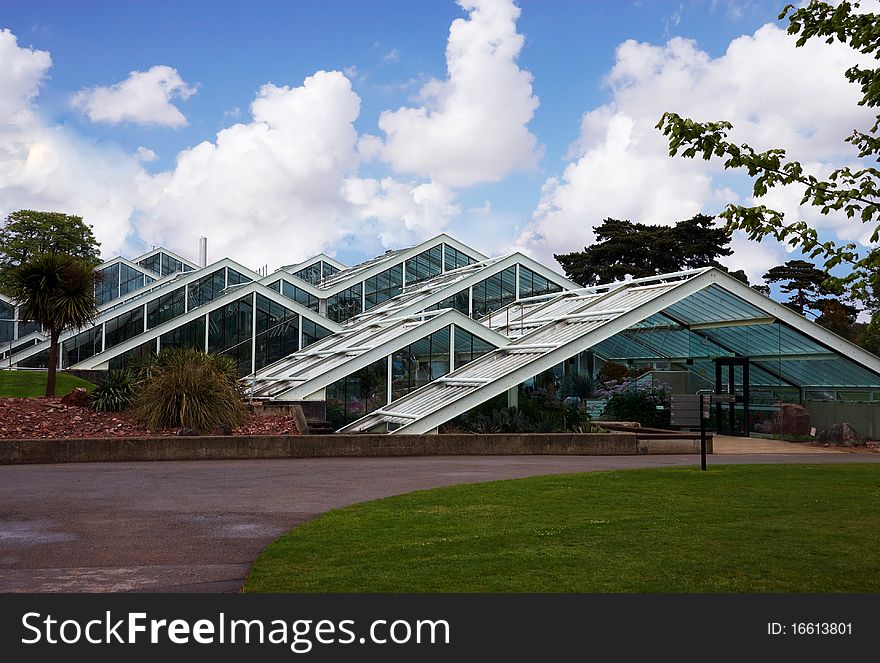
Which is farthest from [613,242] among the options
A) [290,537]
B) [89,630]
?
[89,630]

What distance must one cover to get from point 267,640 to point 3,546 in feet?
17.2

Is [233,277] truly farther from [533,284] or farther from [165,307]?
[533,284]

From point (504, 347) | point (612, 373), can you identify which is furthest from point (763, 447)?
point (612, 373)

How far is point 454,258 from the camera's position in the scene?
54844 millimetres

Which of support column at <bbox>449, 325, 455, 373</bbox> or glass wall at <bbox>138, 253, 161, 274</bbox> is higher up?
glass wall at <bbox>138, 253, 161, 274</bbox>

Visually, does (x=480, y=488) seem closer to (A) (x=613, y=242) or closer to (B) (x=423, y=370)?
(B) (x=423, y=370)

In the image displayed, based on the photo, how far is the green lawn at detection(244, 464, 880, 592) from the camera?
8.43 metres

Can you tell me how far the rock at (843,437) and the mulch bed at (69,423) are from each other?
51.2 feet

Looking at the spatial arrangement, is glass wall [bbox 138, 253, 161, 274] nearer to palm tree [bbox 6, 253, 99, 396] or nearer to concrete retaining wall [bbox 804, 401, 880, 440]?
A: palm tree [bbox 6, 253, 99, 396]

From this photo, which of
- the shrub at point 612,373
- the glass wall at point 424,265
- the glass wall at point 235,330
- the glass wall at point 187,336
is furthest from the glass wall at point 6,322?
the shrub at point 612,373

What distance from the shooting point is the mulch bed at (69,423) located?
2228 centimetres

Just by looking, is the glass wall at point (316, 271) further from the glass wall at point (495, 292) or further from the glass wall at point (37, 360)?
the glass wall at point (495, 292)

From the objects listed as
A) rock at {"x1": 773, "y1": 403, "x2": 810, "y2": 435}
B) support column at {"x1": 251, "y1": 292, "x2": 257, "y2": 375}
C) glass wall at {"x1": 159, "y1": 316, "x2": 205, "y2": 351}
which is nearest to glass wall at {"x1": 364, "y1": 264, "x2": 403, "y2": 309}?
support column at {"x1": 251, "y1": 292, "x2": 257, "y2": 375}

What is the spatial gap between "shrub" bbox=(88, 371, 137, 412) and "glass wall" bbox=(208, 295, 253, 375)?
15141 millimetres
